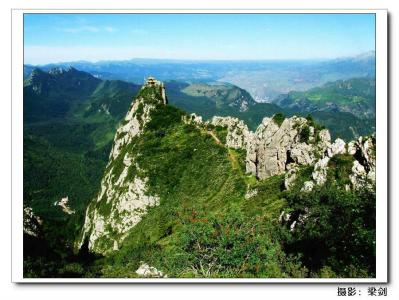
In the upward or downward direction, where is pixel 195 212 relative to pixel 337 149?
downward

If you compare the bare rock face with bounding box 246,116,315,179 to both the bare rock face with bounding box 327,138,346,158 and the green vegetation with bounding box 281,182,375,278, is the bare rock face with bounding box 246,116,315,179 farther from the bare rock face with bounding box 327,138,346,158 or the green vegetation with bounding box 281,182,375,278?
the green vegetation with bounding box 281,182,375,278

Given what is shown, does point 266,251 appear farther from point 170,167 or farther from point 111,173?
point 111,173

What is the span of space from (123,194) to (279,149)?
77.1ft

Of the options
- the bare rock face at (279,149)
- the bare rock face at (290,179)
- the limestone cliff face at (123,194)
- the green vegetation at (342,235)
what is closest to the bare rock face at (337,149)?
the bare rock face at (290,179)

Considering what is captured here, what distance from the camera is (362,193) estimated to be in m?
23.2

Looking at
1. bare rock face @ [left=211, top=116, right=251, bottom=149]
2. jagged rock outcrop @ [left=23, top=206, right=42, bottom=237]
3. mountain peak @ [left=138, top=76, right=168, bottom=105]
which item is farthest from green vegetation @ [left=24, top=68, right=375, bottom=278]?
mountain peak @ [left=138, top=76, right=168, bottom=105]

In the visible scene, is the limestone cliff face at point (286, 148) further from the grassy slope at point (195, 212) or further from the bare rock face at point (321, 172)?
the grassy slope at point (195, 212)

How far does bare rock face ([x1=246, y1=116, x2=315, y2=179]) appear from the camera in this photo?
42.9m

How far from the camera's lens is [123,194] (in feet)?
196

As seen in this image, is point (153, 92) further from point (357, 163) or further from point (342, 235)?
point (342, 235)

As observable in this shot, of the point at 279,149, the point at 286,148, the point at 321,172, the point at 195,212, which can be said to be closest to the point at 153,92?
the point at 279,149

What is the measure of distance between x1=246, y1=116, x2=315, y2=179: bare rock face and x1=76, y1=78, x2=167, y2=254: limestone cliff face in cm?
1615
